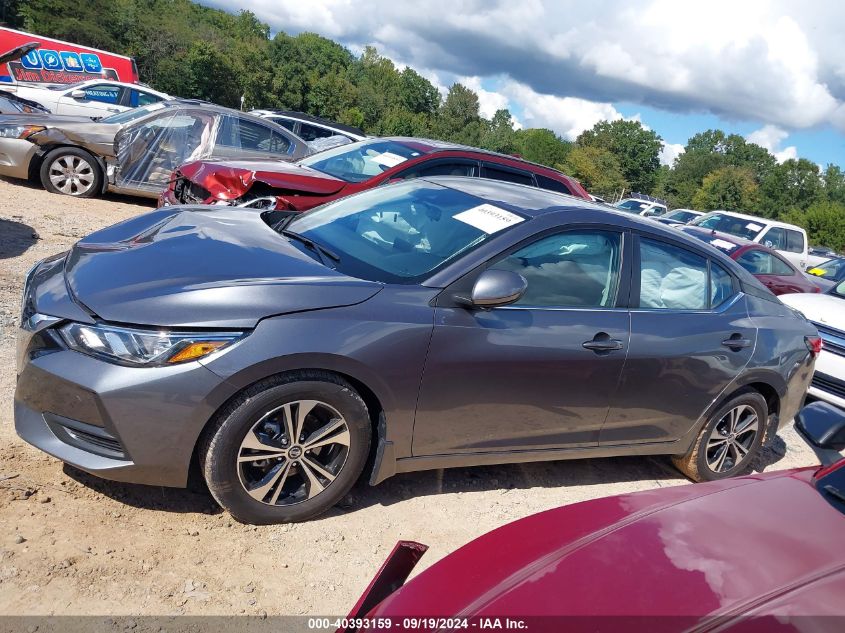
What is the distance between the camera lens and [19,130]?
915cm

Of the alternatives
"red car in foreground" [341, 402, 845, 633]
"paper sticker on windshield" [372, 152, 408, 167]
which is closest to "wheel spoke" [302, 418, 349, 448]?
"red car in foreground" [341, 402, 845, 633]

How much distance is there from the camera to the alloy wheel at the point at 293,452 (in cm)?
296

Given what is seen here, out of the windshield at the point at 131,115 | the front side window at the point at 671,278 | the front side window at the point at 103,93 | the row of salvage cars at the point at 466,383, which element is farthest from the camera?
the front side window at the point at 103,93

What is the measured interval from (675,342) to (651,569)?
2.37m

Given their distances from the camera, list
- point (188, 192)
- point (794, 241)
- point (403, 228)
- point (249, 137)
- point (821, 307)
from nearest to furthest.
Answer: point (403, 228) < point (188, 192) < point (821, 307) < point (249, 137) < point (794, 241)

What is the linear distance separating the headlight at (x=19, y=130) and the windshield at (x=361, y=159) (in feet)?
13.5

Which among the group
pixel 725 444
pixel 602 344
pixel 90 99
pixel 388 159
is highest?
pixel 388 159

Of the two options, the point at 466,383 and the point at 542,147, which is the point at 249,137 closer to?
the point at 466,383

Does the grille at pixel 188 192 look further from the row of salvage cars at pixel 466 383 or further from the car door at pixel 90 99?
the car door at pixel 90 99

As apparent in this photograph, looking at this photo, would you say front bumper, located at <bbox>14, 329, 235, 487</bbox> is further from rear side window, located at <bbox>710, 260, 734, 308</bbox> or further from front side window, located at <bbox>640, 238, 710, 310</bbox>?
rear side window, located at <bbox>710, 260, 734, 308</bbox>

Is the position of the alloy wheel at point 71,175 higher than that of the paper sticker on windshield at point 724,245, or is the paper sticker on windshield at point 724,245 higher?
the paper sticker on windshield at point 724,245

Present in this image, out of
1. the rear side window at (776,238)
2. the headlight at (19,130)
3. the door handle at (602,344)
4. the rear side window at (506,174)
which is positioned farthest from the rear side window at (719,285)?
the rear side window at (776,238)

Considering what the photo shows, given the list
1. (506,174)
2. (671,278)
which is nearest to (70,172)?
(506,174)

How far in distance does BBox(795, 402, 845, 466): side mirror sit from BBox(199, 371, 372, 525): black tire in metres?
1.75
